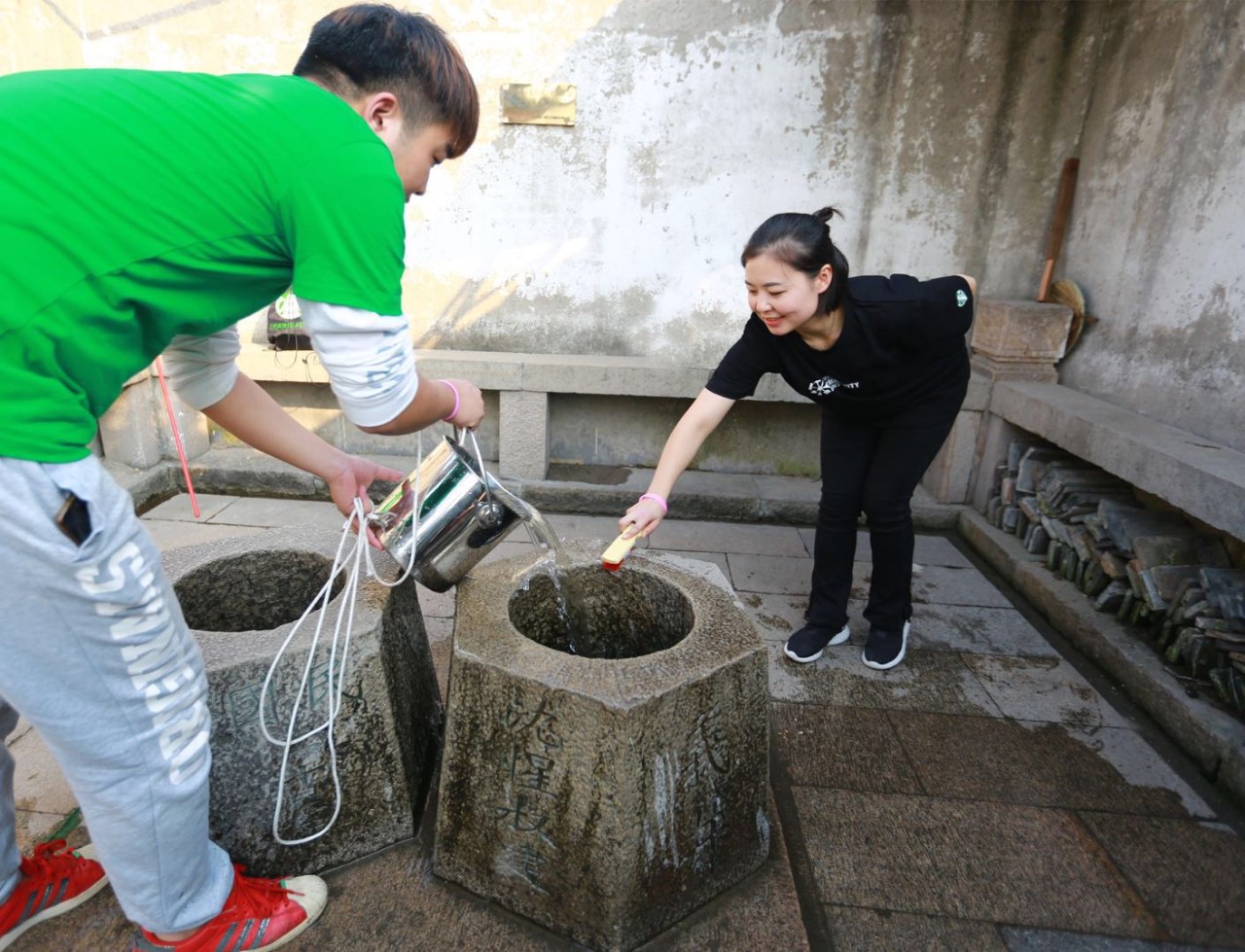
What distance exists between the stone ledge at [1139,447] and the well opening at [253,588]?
291cm

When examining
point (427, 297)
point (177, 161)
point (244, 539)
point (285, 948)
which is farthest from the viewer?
point (427, 297)

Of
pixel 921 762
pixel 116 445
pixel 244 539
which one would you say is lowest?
pixel 921 762

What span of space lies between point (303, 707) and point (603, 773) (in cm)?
74

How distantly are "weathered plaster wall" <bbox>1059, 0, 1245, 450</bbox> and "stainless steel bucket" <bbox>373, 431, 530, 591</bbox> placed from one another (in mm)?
2997

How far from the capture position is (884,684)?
283cm

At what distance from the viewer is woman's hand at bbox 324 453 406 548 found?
1819mm

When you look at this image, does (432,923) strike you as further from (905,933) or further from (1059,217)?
(1059,217)

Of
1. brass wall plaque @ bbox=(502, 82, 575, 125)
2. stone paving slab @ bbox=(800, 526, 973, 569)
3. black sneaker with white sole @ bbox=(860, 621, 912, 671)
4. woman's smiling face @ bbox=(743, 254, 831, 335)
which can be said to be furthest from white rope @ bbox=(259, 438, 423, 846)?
brass wall plaque @ bbox=(502, 82, 575, 125)

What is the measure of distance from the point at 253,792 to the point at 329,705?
29cm

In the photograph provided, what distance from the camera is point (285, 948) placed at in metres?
1.65

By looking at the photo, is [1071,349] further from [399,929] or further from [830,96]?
[399,929]

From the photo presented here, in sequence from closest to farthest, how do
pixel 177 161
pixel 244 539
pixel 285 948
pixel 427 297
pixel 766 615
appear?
pixel 177 161
pixel 285 948
pixel 244 539
pixel 766 615
pixel 427 297

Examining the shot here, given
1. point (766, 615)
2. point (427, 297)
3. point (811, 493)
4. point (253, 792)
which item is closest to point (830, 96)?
point (811, 493)

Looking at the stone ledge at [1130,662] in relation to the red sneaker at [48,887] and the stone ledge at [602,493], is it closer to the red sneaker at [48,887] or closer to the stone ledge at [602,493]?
the stone ledge at [602,493]
